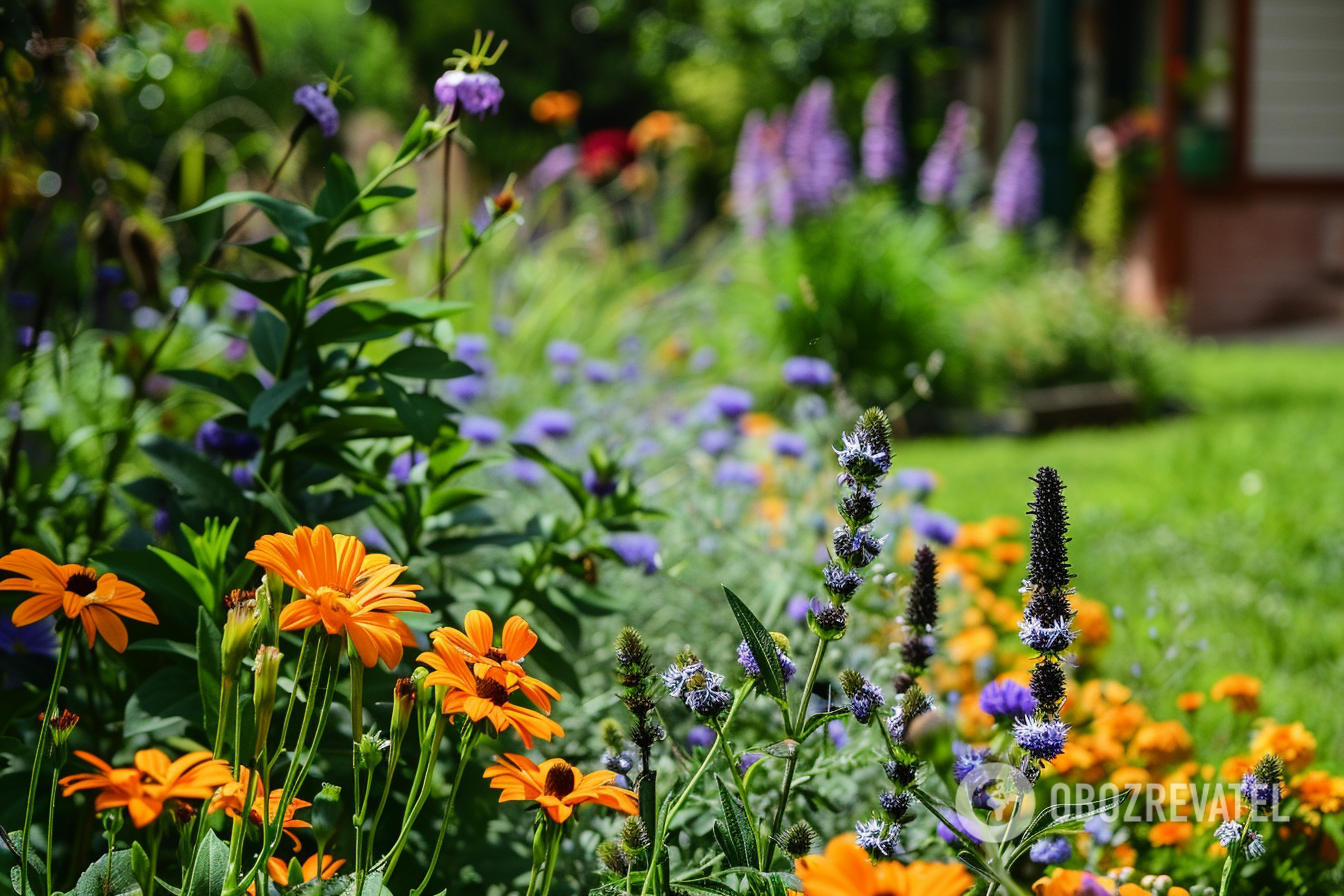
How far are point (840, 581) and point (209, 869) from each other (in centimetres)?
52

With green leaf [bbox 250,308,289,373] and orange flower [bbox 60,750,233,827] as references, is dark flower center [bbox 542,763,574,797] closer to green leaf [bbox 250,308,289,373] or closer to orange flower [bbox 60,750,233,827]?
orange flower [bbox 60,750,233,827]

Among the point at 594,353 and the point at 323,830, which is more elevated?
the point at 594,353

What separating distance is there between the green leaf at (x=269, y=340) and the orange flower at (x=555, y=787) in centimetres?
67

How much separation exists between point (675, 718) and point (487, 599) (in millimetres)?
315

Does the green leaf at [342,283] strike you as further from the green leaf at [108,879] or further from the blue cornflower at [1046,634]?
the blue cornflower at [1046,634]

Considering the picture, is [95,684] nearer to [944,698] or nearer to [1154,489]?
[944,698]

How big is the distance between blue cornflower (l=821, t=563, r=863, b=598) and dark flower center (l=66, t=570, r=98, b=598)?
55 centimetres

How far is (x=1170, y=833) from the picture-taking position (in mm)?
1408

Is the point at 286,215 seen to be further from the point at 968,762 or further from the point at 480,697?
the point at 968,762

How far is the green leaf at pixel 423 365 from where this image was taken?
50.6 inches

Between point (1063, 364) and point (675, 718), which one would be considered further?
point (1063, 364)

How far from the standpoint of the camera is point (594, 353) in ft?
13.0

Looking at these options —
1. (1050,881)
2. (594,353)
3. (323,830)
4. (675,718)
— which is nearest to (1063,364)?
(594,353)

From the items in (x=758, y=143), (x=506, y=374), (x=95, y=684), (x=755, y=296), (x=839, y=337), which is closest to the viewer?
(x=95, y=684)
